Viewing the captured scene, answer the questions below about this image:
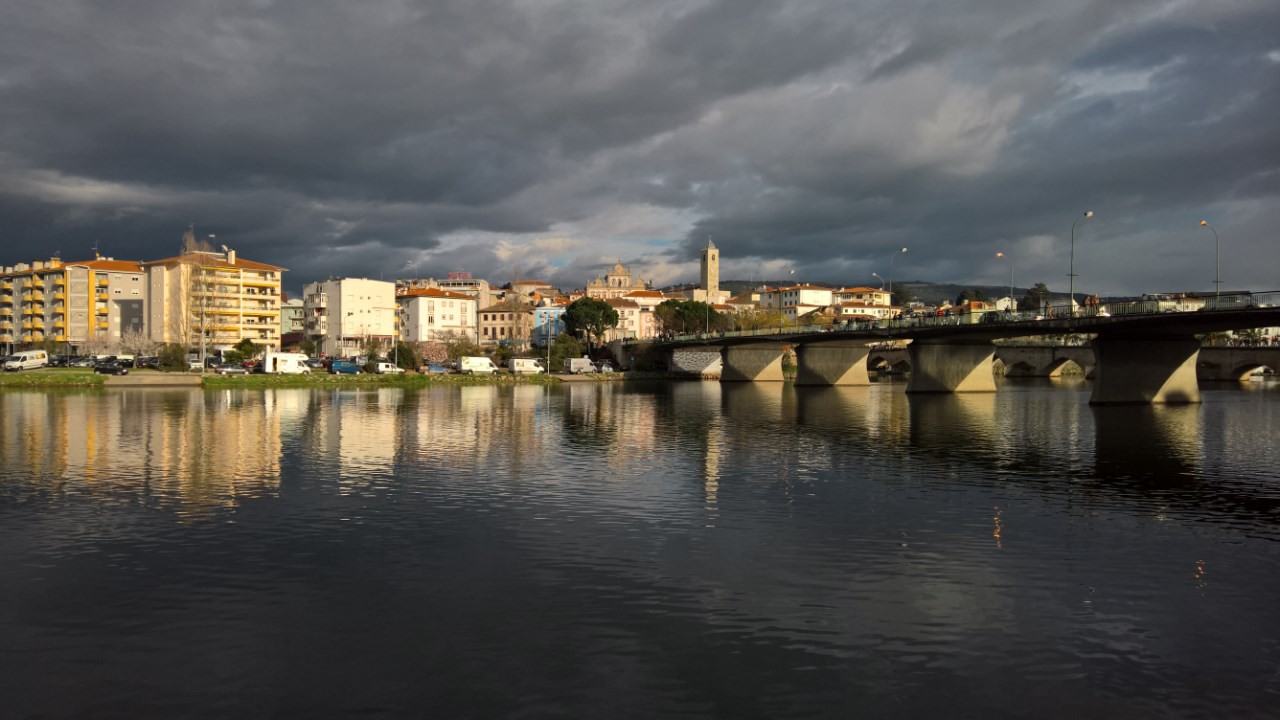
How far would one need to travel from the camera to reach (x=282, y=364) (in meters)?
103

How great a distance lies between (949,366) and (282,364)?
77.4 m

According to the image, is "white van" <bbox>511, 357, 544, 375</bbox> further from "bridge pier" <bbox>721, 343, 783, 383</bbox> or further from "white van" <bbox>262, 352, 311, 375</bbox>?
"bridge pier" <bbox>721, 343, 783, 383</bbox>

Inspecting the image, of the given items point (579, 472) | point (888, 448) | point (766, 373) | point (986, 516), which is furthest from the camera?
point (766, 373)

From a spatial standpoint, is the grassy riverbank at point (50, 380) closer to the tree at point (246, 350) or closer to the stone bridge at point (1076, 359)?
the tree at point (246, 350)

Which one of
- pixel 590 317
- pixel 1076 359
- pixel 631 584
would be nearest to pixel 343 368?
pixel 590 317

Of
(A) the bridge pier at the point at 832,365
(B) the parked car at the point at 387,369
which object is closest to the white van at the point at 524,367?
(B) the parked car at the point at 387,369

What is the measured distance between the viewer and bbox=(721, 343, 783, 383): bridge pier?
428 ft

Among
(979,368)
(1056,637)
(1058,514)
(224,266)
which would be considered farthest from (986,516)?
(224,266)

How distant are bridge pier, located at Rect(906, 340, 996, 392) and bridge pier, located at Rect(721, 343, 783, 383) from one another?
41.0 m

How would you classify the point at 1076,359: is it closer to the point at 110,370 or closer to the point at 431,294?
the point at 431,294

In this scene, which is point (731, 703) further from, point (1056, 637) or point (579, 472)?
point (579, 472)

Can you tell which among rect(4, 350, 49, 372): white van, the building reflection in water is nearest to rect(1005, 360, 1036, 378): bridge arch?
the building reflection in water

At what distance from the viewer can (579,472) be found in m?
31.2

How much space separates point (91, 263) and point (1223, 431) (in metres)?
168
